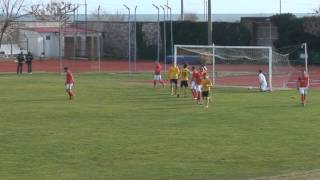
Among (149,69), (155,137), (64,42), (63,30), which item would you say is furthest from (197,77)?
(64,42)

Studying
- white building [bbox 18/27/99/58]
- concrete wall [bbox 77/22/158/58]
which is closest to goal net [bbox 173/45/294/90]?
concrete wall [bbox 77/22/158/58]

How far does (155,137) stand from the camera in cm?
2095

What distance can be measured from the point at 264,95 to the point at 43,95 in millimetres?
10841

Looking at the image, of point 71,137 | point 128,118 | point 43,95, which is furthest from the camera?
point 43,95

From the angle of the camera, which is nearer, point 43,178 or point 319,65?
point 43,178

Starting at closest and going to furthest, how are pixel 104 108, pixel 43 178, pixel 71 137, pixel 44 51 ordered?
pixel 43 178 < pixel 71 137 < pixel 104 108 < pixel 44 51

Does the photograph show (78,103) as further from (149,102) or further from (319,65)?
(319,65)

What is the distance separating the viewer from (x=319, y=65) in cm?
6900

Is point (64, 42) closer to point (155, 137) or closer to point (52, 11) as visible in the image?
point (52, 11)

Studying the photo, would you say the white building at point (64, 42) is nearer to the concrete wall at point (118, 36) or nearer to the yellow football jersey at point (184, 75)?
the concrete wall at point (118, 36)

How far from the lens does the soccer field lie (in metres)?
15.6

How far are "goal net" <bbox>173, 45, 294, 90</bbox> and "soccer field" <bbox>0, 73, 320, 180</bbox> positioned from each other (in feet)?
31.9

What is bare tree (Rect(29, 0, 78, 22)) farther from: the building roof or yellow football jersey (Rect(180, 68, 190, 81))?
yellow football jersey (Rect(180, 68, 190, 81))

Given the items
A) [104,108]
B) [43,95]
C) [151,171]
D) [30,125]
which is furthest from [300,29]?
[151,171]
